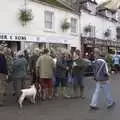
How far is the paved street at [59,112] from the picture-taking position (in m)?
9.62

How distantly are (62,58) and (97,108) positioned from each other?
3131mm

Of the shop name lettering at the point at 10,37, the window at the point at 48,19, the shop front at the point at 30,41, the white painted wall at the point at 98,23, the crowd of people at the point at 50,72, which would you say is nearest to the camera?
the crowd of people at the point at 50,72

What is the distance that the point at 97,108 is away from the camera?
10977 mm

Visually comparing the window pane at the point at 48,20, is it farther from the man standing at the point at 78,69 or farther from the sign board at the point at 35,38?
the man standing at the point at 78,69

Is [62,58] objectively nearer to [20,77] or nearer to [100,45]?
[20,77]

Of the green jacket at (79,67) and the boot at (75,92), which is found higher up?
the green jacket at (79,67)

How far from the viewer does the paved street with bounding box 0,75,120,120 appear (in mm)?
9625

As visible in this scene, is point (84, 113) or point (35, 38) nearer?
point (84, 113)

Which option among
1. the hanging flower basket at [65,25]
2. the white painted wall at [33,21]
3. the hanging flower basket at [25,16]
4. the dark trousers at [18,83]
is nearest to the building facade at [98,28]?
the white painted wall at [33,21]

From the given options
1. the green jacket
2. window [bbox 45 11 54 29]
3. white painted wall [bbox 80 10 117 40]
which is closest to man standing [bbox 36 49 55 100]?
the green jacket

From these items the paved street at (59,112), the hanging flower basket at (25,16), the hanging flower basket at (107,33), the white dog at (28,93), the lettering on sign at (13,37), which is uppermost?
the hanging flower basket at (25,16)

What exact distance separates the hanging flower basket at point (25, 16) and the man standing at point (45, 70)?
36.0 feet

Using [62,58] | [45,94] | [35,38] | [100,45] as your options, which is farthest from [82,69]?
[100,45]

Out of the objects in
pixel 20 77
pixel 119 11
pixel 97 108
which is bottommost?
pixel 97 108
